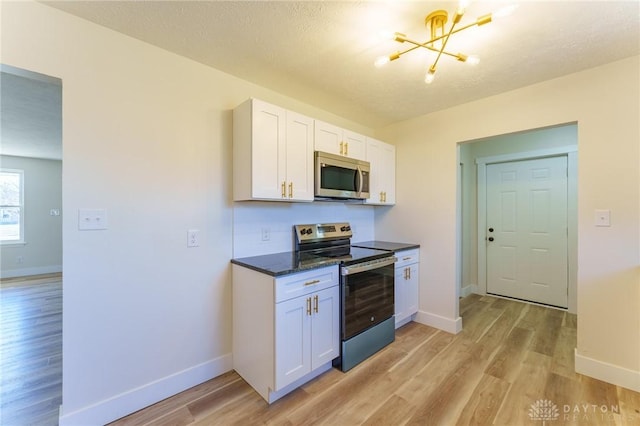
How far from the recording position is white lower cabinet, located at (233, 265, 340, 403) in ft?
5.98

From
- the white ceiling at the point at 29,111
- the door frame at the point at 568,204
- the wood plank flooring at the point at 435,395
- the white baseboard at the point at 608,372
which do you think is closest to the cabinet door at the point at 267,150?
the white ceiling at the point at 29,111

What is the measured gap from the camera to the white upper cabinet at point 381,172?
308cm

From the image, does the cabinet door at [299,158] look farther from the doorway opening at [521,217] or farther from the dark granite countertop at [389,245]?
the doorway opening at [521,217]

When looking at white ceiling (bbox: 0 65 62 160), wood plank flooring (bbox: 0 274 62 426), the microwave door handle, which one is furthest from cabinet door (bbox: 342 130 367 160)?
wood plank flooring (bbox: 0 274 62 426)

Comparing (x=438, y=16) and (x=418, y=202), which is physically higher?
(x=438, y=16)

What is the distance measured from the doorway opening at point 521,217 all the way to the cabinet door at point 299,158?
1.88 meters

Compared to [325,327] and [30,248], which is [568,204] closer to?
[325,327]

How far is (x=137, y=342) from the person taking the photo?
1.80 metres

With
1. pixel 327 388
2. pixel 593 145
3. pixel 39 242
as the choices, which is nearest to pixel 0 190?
pixel 39 242

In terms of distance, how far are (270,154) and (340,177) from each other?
79 cm

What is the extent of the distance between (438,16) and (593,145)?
168 centimetres

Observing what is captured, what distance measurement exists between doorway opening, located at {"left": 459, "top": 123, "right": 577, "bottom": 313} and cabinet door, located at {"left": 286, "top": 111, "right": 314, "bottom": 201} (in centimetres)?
188

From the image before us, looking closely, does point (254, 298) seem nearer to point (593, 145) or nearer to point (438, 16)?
point (438, 16)

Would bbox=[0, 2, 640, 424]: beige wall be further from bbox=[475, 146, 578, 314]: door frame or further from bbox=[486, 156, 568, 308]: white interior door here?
bbox=[486, 156, 568, 308]: white interior door
